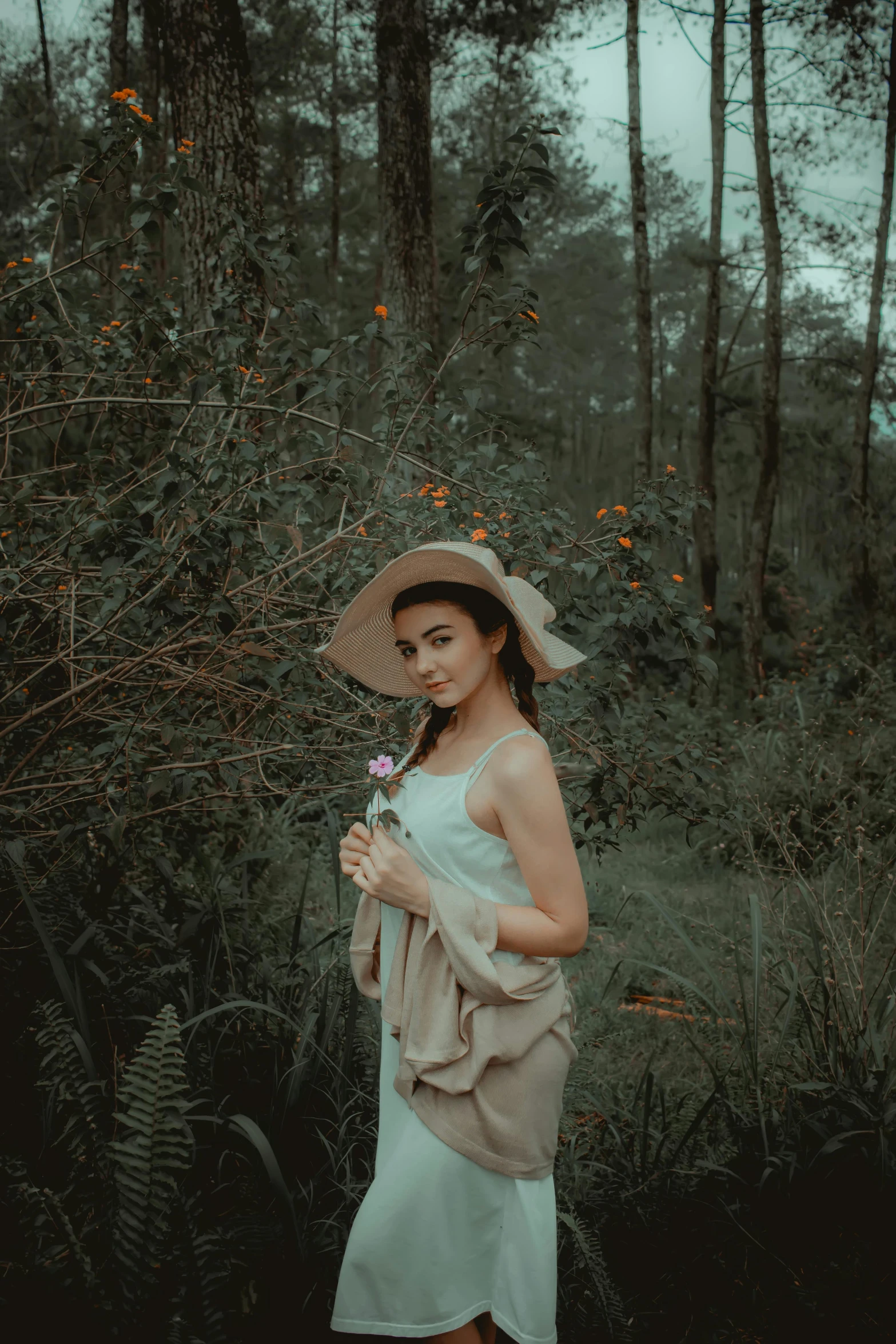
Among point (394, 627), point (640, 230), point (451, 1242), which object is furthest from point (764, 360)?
point (451, 1242)

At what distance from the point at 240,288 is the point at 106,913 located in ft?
6.33

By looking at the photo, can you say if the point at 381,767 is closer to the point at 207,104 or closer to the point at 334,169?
the point at 207,104

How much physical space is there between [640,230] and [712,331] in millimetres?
1484

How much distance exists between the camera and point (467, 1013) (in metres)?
1.53

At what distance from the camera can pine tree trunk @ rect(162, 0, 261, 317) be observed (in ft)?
14.4

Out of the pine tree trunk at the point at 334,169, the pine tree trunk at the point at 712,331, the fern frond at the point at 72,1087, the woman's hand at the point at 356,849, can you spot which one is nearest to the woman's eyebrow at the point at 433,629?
the woman's hand at the point at 356,849

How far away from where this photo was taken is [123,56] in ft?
32.9

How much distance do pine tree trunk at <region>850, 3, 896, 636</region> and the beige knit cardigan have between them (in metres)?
11.1

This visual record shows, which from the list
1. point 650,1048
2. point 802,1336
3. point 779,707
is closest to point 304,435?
point 802,1336

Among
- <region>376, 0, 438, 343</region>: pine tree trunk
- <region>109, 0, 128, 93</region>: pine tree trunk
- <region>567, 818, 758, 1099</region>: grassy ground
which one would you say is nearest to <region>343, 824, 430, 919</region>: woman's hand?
<region>567, 818, 758, 1099</region>: grassy ground

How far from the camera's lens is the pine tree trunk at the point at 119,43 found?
1006cm

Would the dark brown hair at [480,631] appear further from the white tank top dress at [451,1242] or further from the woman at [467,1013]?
the white tank top dress at [451,1242]

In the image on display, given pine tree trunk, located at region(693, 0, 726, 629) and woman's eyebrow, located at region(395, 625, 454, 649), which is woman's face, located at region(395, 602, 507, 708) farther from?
pine tree trunk, located at region(693, 0, 726, 629)

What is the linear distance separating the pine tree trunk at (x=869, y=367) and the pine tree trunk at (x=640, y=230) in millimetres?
3176
